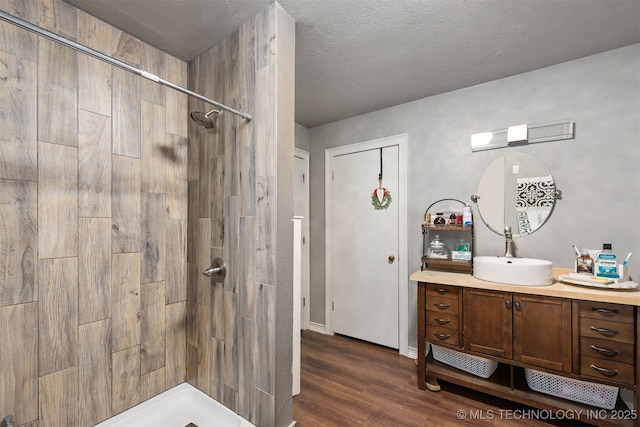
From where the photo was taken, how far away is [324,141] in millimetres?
3201

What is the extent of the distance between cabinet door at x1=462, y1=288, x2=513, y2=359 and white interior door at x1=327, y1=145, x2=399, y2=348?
0.82 m

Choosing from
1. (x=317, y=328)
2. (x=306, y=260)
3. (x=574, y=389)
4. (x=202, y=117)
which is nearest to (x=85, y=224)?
(x=202, y=117)

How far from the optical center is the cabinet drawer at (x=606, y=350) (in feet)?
4.86

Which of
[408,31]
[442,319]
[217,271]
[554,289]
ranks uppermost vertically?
[408,31]

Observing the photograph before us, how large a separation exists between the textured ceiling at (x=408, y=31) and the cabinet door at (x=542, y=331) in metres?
1.65

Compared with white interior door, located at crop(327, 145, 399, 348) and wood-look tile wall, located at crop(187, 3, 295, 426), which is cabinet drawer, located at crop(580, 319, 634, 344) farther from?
wood-look tile wall, located at crop(187, 3, 295, 426)

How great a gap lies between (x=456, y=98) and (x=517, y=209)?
1.09 m

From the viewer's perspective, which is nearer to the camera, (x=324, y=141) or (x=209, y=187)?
(x=209, y=187)

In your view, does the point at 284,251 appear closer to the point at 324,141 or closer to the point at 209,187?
the point at 209,187

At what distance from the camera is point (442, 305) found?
2.01 metres

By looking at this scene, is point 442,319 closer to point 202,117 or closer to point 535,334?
point 535,334

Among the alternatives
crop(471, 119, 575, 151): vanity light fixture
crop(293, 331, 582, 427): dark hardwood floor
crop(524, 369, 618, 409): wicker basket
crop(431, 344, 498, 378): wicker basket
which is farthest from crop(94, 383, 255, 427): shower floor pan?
crop(471, 119, 575, 151): vanity light fixture

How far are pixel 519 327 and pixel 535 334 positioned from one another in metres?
0.09

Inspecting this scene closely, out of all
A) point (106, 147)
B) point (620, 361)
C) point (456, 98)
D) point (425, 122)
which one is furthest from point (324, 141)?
point (620, 361)
